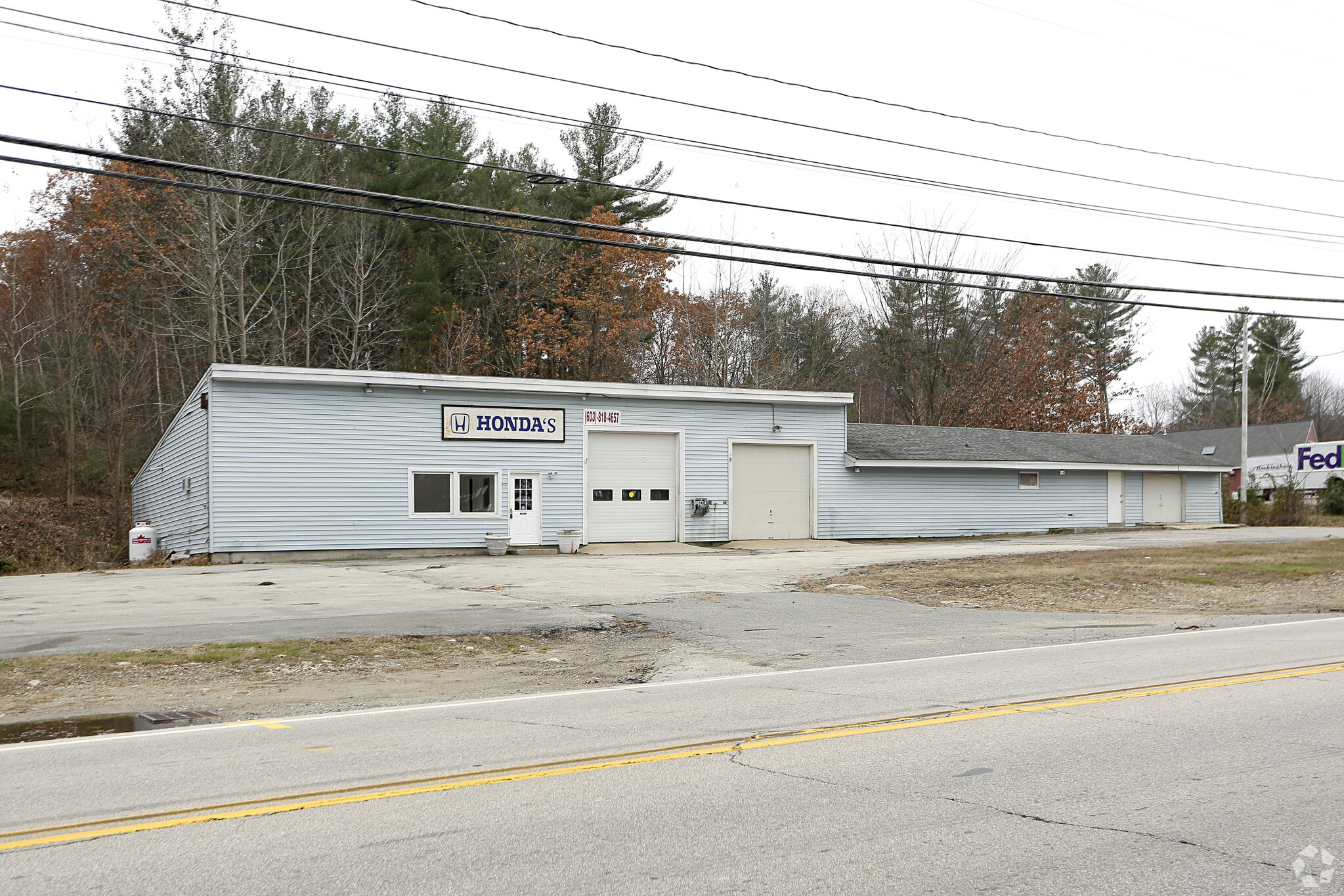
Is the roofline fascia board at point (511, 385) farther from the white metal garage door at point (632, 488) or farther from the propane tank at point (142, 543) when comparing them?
the propane tank at point (142, 543)

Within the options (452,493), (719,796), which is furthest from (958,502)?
(719,796)

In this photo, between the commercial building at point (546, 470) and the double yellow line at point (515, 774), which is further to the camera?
the commercial building at point (546, 470)

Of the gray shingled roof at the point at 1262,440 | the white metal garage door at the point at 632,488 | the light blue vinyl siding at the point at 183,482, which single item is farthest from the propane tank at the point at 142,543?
the gray shingled roof at the point at 1262,440

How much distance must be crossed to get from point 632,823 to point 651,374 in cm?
4143

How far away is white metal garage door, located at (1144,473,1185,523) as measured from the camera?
136ft

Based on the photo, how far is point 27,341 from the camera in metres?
39.3

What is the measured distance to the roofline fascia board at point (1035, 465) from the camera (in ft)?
111

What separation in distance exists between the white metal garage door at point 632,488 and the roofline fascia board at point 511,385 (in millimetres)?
1408

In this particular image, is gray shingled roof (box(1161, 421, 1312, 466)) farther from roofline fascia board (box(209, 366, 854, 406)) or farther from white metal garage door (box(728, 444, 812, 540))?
roofline fascia board (box(209, 366, 854, 406))

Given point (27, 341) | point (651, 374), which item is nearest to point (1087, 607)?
point (651, 374)

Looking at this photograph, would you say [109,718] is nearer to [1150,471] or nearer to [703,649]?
[703,649]

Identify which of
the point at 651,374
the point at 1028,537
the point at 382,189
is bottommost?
the point at 1028,537

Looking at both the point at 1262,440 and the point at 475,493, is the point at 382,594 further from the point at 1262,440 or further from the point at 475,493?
the point at 1262,440

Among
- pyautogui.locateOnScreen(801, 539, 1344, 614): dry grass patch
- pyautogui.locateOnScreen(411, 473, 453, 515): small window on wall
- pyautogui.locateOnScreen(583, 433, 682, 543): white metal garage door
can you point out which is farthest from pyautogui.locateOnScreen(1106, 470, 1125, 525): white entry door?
pyautogui.locateOnScreen(411, 473, 453, 515): small window on wall
